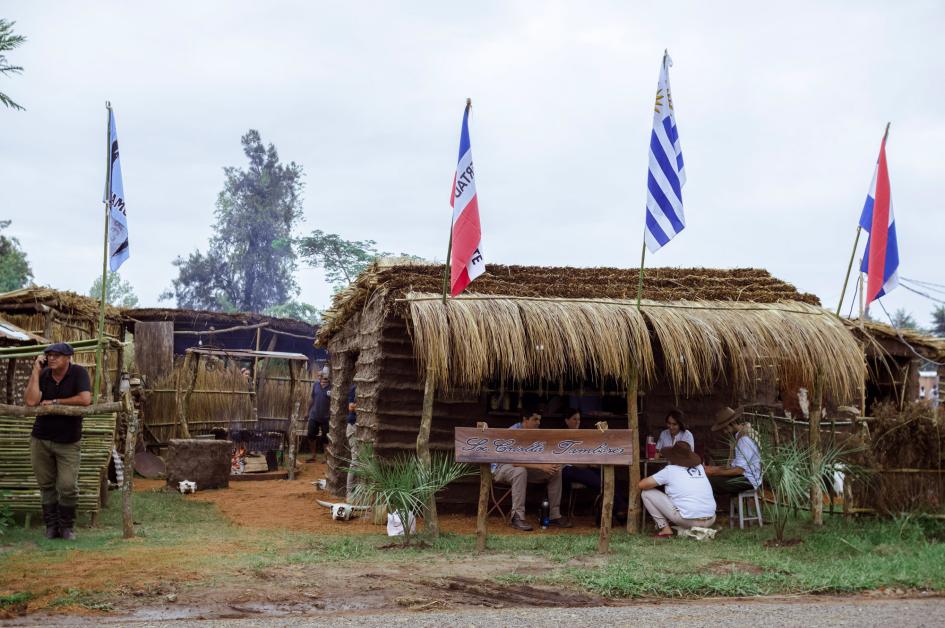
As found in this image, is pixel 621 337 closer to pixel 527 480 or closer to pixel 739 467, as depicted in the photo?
pixel 739 467

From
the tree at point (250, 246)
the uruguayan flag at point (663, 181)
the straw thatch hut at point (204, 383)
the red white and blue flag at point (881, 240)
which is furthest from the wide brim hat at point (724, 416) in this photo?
the tree at point (250, 246)

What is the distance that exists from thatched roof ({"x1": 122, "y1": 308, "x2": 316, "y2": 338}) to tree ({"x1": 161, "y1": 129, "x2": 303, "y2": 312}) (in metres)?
18.5

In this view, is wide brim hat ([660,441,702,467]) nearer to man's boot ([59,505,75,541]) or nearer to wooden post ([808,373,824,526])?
wooden post ([808,373,824,526])

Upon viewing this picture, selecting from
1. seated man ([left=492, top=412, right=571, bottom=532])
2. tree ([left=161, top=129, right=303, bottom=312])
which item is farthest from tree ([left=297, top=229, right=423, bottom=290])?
seated man ([left=492, top=412, right=571, bottom=532])

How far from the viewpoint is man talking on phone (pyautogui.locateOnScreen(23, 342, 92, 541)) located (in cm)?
822

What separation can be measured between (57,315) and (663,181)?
968 centimetres

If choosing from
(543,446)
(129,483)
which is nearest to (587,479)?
(543,446)

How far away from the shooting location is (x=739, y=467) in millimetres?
9883

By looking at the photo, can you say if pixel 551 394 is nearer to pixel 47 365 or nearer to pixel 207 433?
pixel 47 365

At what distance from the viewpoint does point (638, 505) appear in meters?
9.80

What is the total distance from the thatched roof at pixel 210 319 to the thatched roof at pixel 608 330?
11.0 meters

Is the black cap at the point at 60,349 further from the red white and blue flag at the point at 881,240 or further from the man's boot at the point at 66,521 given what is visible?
the red white and blue flag at the point at 881,240

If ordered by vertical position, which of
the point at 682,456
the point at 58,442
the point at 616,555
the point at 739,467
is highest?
the point at 58,442

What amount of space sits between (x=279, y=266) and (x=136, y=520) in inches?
1340
